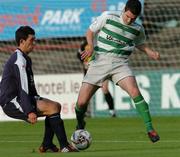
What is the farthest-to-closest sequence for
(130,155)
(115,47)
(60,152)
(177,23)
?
(177,23), (115,47), (60,152), (130,155)

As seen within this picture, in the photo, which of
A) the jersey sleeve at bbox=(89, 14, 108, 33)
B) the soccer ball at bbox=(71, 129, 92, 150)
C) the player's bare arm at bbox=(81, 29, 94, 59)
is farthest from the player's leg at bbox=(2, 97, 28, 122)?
the jersey sleeve at bbox=(89, 14, 108, 33)

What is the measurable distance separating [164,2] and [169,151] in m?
16.6

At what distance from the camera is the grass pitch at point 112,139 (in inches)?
436

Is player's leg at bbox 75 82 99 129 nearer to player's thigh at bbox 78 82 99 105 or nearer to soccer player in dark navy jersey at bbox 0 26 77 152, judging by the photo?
player's thigh at bbox 78 82 99 105

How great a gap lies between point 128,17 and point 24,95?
2.59m

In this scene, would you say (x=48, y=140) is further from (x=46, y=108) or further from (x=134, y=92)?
(x=134, y=92)

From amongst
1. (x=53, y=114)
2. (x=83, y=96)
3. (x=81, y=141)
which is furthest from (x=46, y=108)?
(x=83, y=96)

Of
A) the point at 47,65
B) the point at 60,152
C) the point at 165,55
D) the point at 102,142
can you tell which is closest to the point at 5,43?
the point at 47,65

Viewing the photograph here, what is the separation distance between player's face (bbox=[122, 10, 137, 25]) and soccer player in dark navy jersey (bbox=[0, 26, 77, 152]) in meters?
1.92

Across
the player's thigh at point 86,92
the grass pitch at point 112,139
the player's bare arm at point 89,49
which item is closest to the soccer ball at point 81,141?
the grass pitch at point 112,139

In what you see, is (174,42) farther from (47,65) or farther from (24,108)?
(24,108)

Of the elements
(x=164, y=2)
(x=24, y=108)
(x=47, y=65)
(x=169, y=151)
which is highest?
(x=24, y=108)

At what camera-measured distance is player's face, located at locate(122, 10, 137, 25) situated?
41.7 feet

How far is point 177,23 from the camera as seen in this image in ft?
92.0
